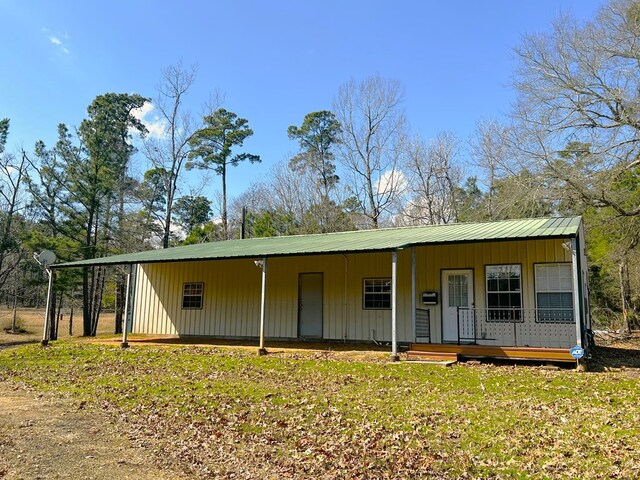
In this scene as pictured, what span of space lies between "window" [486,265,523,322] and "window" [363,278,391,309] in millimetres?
2852

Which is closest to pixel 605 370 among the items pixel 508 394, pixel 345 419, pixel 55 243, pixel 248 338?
pixel 508 394

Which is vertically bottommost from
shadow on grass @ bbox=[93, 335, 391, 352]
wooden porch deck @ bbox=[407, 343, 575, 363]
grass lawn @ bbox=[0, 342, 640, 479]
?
grass lawn @ bbox=[0, 342, 640, 479]

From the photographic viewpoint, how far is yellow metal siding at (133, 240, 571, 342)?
43.1 feet

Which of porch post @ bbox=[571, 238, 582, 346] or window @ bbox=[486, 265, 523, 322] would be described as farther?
window @ bbox=[486, 265, 523, 322]

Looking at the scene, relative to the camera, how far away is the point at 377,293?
48.1ft

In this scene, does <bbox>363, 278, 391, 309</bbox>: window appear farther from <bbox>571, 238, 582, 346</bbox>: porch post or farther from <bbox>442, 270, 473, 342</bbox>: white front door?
<bbox>571, 238, 582, 346</bbox>: porch post

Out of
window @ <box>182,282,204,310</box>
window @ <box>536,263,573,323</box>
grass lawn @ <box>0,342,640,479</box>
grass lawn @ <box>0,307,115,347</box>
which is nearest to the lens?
grass lawn @ <box>0,342,640,479</box>

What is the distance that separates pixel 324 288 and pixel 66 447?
1016 centimetres

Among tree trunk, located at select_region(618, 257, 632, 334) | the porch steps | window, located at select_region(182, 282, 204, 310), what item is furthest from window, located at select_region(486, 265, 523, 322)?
tree trunk, located at select_region(618, 257, 632, 334)

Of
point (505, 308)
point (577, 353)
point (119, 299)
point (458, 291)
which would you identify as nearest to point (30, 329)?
point (119, 299)

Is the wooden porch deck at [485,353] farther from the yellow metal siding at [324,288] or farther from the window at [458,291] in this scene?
the window at [458,291]

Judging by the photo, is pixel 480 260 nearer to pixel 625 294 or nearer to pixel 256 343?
pixel 256 343

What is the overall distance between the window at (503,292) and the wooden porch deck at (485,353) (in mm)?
1869

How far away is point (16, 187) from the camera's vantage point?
27.8 meters
